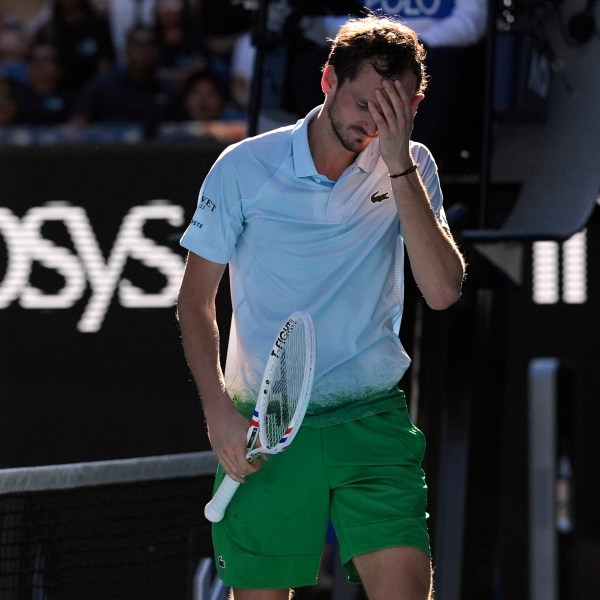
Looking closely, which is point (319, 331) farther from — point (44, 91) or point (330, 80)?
point (44, 91)

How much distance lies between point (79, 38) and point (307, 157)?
4557 mm

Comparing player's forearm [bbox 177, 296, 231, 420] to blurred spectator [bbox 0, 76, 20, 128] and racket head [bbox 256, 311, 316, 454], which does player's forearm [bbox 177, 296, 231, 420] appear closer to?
racket head [bbox 256, 311, 316, 454]

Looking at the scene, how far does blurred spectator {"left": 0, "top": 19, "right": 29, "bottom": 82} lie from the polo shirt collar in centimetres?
441

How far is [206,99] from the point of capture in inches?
264

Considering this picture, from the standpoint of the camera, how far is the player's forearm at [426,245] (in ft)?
9.38

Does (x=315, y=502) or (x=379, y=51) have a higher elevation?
(x=379, y=51)

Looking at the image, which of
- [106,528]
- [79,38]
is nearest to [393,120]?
[106,528]

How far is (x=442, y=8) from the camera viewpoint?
4.76 metres

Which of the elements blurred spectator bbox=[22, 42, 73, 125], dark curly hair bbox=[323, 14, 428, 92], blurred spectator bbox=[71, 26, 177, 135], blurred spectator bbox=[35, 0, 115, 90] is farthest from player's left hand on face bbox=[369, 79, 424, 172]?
A: blurred spectator bbox=[35, 0, 115, 90]

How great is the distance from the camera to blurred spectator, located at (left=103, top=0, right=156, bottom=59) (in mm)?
7195

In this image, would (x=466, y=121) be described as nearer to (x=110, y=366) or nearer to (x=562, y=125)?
(x=562, y=125)

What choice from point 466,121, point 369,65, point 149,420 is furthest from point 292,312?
point 149,420

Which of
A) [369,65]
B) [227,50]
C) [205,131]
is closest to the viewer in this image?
[369,65]

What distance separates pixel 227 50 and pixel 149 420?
2086mm
